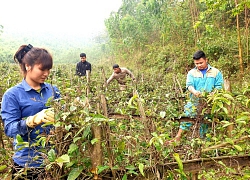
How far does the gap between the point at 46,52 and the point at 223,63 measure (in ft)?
24.3

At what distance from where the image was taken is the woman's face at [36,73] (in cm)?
143

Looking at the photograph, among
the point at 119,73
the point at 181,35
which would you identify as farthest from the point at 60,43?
the point at 119,73

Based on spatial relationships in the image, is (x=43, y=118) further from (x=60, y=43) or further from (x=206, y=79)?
(x=60, y=43)

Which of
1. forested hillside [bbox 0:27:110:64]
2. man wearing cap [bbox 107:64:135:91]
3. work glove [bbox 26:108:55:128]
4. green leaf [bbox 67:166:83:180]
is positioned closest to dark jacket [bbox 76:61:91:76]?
man wearing cap [bbox 107:64:135:91]

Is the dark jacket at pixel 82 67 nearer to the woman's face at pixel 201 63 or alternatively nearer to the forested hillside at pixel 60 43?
the woman's face at pixel 201 63

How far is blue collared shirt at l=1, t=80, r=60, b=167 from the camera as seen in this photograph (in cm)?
130

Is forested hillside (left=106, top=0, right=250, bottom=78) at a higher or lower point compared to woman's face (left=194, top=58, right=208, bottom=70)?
higher

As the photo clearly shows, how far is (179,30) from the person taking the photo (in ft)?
36.9

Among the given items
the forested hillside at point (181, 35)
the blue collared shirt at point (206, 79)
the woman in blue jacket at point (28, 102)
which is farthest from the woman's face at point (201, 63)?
the woman in blue jacket at point (28, 102)

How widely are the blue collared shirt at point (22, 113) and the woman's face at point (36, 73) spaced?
53 millimetres

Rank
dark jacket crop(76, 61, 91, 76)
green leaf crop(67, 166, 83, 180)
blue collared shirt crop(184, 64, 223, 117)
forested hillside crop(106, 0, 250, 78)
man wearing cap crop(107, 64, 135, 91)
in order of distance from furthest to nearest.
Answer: forested hillside crop(106, 0, 250, 78), dark jacket crop(76, 61, 91, 76), man wearing cap crop(107, 64, 135, 91), blue collared shirt crop(184, 64, 223, 117), green leaf crop(67, 166, 83, 180)

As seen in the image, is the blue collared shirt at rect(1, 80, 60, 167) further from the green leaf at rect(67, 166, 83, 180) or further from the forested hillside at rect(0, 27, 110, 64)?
the forested hillside at rect(0, 27, 110, 64)

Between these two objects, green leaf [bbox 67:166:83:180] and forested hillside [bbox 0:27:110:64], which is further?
forested hillside [bbox 0:27:110:64]

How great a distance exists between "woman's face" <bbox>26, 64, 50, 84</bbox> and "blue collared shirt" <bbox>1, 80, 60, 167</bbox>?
2.1 inches
